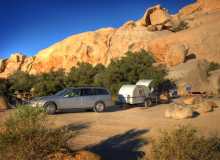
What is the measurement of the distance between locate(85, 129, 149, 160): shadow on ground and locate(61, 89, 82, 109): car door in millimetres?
6231

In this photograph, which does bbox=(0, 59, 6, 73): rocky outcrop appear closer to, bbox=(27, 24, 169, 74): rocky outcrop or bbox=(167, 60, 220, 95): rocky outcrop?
bbox=(27, 24, 169, 74): rocky outcrop

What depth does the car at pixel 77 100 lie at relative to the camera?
52.6ft

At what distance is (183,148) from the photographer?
5.51 meters

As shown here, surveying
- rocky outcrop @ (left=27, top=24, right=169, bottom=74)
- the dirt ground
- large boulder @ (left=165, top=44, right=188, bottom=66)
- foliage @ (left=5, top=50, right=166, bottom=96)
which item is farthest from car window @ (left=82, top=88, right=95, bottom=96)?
rocky outcrop @ (left=27, top=24, right=169, bottom=74)

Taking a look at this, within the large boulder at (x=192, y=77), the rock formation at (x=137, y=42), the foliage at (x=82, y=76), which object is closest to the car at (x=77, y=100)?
the large boulder at (x=192, y=77)

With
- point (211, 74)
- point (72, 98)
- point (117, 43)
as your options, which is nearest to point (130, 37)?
Answer: point (117, 43)

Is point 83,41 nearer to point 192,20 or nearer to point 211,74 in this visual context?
point 192,20

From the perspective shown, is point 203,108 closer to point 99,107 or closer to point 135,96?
point 135,96

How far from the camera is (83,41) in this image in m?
59.4

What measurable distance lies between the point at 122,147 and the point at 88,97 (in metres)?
8.47

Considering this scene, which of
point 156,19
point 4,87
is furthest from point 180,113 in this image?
point 156,19

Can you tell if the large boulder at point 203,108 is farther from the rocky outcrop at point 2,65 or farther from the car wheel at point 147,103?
the rocky outcrop at point 2,65

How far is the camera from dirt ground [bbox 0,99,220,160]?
8883mm

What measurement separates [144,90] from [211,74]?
14297 mm
